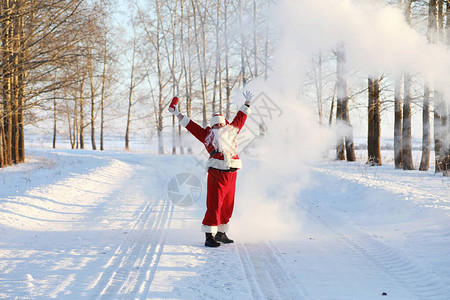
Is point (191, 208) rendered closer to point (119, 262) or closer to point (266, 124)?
point (119, 262)

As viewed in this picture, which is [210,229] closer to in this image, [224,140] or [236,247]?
[236,247]

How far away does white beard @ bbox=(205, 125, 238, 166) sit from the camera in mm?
5375

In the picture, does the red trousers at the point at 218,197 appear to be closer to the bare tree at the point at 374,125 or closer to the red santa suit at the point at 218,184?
the red santa suit at the point at 218,184

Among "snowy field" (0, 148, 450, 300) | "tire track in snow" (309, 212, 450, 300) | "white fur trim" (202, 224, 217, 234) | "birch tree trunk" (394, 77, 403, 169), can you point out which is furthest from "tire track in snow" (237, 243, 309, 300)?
"birch tree trunk" (394, 77, 403, 169)

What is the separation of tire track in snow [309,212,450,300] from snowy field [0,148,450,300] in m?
0.01

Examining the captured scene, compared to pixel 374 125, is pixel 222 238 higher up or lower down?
lower down

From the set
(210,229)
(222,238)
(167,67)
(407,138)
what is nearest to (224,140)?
(210,229)

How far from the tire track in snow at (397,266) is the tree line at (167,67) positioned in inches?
284

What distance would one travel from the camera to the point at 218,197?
521 cm

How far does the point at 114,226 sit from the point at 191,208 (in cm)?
207

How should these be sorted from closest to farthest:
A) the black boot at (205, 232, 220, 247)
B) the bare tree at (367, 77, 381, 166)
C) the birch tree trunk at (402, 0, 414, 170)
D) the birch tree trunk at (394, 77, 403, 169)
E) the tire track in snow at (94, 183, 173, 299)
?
the tire track in snow at (94, 183, 173, 299), the black boot at (205, 232, 220, 247), the birch tree trunk at (402, 0, 414, 170), the birch tree trunk at (394, 77, 403, 169), the bare tree at (367, 77, 381, 166)

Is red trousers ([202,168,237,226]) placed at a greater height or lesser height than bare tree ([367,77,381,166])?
lesser

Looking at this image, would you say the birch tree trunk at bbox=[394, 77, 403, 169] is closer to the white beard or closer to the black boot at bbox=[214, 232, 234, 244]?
the white beard

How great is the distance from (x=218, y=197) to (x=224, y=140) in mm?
916
